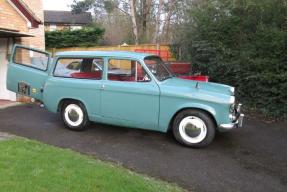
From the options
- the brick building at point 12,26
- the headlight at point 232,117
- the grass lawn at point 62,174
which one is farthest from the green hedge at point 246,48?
the grass lawn at point 62,174

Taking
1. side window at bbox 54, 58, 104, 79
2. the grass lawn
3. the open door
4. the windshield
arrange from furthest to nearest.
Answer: the open door, side window at bbox 54, 58, 104, 79, the windshield, the grass lawn

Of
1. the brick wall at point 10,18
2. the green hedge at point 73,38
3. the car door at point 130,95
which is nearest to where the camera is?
the car door at point 130,95

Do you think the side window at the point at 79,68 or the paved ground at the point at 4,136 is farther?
the side window at the point at 79,68

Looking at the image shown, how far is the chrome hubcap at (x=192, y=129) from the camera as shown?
22.3ft

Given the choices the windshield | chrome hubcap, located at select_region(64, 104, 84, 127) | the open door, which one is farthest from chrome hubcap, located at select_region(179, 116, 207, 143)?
the open door

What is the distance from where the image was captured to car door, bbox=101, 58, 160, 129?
709cm

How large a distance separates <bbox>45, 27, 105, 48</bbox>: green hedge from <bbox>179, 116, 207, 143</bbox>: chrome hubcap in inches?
807

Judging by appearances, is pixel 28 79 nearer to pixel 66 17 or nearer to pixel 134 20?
pixel 134 20

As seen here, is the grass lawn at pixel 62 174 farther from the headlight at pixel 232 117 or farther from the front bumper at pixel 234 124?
the headlight at pixel 232 117

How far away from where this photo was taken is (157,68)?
7.66 meters

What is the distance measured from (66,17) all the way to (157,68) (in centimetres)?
4920

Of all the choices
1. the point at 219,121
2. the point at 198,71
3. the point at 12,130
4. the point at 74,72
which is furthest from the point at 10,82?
the point at 198,71

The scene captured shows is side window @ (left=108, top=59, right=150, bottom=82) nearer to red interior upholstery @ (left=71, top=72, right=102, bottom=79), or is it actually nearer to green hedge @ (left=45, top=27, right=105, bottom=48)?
red interior upholstery @ (left=71, top=72, right=102, bottom=79)

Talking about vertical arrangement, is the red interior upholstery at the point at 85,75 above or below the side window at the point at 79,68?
below
